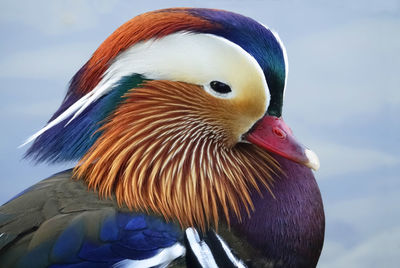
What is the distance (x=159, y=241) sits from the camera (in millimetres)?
1071

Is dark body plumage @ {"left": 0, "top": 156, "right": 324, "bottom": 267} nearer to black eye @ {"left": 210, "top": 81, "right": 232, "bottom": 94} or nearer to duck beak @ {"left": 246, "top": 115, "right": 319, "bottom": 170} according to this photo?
duck beak @ {"left": 246, "top": 115, "right": 319, "bottom": 170}

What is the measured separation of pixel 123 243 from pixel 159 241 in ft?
0.21

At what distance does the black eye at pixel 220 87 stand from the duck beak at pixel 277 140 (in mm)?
88

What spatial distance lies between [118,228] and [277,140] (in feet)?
1.11

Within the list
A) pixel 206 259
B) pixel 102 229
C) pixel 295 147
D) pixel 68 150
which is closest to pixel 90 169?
pixel 68 150

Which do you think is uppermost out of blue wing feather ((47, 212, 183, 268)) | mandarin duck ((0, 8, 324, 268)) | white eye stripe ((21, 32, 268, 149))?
white eye stripe ((21, 32, 268, 149))

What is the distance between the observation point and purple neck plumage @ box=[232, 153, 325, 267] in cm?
113

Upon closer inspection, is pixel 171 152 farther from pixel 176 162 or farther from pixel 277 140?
pixel 277 140

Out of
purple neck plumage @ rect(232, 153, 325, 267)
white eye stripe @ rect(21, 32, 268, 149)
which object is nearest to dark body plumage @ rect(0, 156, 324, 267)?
purple neck plumage @ rect(232, 153, 325, 267)

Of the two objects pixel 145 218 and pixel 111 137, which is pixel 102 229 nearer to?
pixel 145 218

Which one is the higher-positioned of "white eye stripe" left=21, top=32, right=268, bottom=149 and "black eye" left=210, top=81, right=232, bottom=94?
"white eye stripe" left=21, top=32, right=268, bottom=149

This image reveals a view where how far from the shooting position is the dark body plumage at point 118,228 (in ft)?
3.52

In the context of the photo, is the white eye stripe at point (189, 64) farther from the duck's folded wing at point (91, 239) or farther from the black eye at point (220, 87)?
the duck's folded wing at point (91, 239)

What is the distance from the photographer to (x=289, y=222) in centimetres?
116
